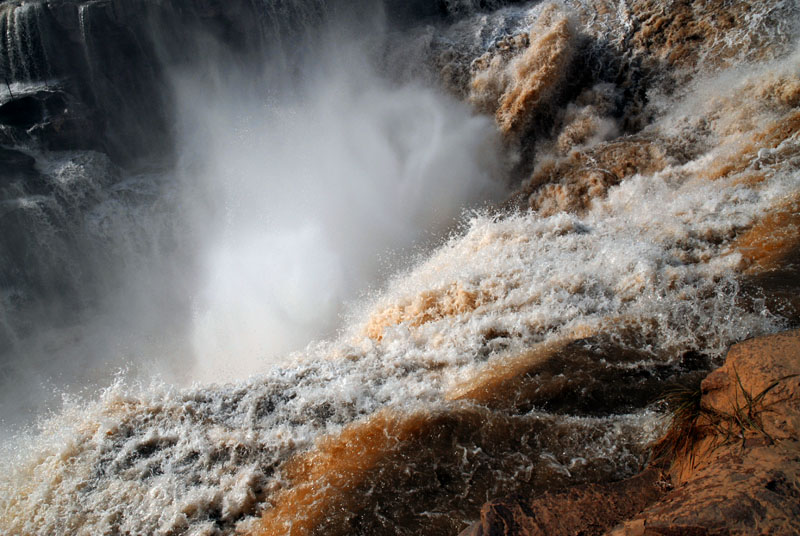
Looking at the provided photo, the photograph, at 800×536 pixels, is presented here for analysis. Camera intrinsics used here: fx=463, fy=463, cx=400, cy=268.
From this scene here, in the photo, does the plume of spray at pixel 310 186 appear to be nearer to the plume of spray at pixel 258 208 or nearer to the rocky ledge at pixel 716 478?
the plume of spray at pixel 258 208

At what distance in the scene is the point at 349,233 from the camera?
740cm

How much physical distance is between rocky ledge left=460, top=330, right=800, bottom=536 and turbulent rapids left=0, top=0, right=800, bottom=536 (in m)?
0.29

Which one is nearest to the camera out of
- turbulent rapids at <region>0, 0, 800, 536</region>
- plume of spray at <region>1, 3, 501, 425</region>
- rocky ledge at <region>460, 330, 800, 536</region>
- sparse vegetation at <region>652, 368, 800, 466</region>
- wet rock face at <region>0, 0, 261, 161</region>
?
rocky ledge at <region>460, 330, 800, 536</region>

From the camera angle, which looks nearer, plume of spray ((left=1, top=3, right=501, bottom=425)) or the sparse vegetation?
the sparse vegetation

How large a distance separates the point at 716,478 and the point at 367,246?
592 centimetres

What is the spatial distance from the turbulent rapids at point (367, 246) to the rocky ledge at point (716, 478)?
0.29 m

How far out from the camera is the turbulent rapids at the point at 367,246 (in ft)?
9.01

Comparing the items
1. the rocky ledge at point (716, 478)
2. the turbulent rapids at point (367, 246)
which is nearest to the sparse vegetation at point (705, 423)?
the rocky ledge at point (716, 478)

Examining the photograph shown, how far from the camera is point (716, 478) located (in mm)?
1680

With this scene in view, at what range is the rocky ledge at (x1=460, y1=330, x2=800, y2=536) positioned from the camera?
1.49 meters

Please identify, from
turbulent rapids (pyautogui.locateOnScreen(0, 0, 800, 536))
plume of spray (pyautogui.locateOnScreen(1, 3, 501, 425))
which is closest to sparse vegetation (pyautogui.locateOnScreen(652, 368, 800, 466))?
turbulent rapids (pyautogui.locateOnScreen(0, 0, 800, 536))

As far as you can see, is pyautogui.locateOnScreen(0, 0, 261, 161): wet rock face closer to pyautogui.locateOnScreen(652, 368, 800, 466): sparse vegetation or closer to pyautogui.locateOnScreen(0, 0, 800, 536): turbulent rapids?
pyautogui.locateOnScreen(0, 0, 800, 536): turbulent rapids

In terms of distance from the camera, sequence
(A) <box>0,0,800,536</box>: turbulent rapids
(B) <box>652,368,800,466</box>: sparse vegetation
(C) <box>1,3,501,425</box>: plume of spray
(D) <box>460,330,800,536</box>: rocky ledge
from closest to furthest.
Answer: (D) <box>460,330,800,536</box>: rocky ledge → (B) <box>652,368,800,466</box>: sparse vegetation → (A) <box>0,0,800,536</box>: turbulent rapids → (C) <box>1,3,501,425</box>: plume of spray

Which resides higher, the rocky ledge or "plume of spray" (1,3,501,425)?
"plume of spray" (1,3,501,425)
